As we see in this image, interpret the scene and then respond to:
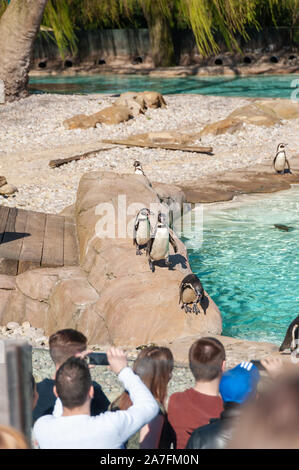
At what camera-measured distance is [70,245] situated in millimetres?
6797

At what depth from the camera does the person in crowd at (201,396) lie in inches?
96.6

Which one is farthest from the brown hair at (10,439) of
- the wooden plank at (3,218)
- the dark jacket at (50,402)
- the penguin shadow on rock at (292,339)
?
the wooden plank at (3,218)

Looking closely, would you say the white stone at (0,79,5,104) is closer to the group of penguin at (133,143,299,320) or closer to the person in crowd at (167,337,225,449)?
the group of penguin at (133,143,299,320)

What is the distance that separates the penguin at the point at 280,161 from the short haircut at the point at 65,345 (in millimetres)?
7800

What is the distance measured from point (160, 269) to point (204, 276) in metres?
1.41

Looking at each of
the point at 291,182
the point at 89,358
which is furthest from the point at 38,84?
the point at 89,358

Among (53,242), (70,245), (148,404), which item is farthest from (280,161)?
(148,404)

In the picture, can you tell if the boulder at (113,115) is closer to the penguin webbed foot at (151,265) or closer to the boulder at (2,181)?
the boulder at (2,181)

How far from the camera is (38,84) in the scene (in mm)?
22797

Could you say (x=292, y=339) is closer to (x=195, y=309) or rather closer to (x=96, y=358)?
(x=195, y=309)

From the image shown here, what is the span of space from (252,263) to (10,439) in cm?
586

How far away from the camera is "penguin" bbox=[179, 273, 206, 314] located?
188 inches
